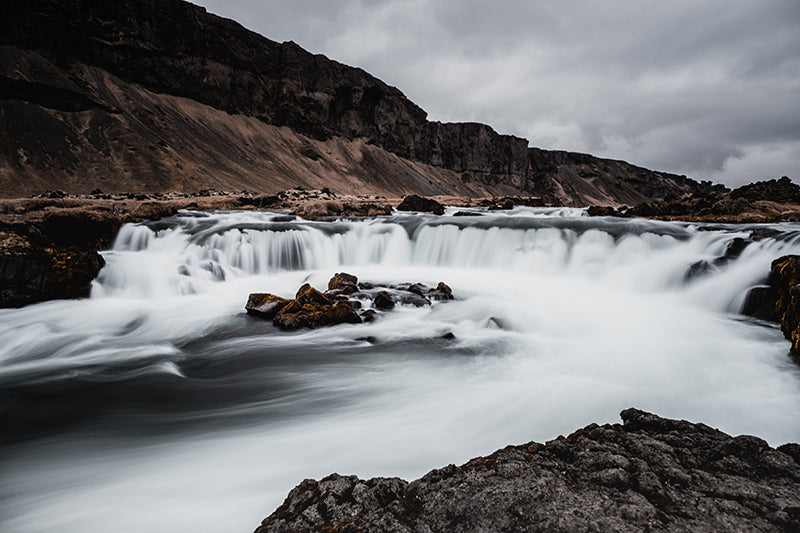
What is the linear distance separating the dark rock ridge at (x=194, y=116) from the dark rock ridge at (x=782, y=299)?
3900 cm

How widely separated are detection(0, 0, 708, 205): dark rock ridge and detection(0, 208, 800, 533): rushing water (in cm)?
2990

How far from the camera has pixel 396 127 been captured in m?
78.4

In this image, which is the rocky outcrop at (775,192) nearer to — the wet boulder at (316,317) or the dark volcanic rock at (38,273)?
the wet boulder at (316,317)

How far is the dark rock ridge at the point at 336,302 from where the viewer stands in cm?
697

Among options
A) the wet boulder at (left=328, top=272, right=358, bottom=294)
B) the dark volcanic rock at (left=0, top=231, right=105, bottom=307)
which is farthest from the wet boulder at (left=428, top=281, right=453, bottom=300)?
the dark volcanic rock at (left=0, top=231, right=105, bottom=307)

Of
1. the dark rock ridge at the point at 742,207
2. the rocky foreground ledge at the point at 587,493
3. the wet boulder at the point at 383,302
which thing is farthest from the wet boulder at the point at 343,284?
the dark rock ridge at the point at 742,207

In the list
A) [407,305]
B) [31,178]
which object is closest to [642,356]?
[407,305]

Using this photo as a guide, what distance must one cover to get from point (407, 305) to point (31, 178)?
1368 inches

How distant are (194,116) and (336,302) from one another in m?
54.1

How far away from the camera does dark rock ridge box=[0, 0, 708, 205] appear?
3228 cm

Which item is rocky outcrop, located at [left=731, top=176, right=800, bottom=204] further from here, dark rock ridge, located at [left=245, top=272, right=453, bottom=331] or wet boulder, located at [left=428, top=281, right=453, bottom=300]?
dark rock ridge, located at [left=245, top=272, right=453, bottom=331]

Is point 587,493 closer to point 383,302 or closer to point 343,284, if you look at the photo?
point 383,302

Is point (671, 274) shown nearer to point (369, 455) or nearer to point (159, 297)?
point (369, 455)

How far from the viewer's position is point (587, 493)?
175 cm
